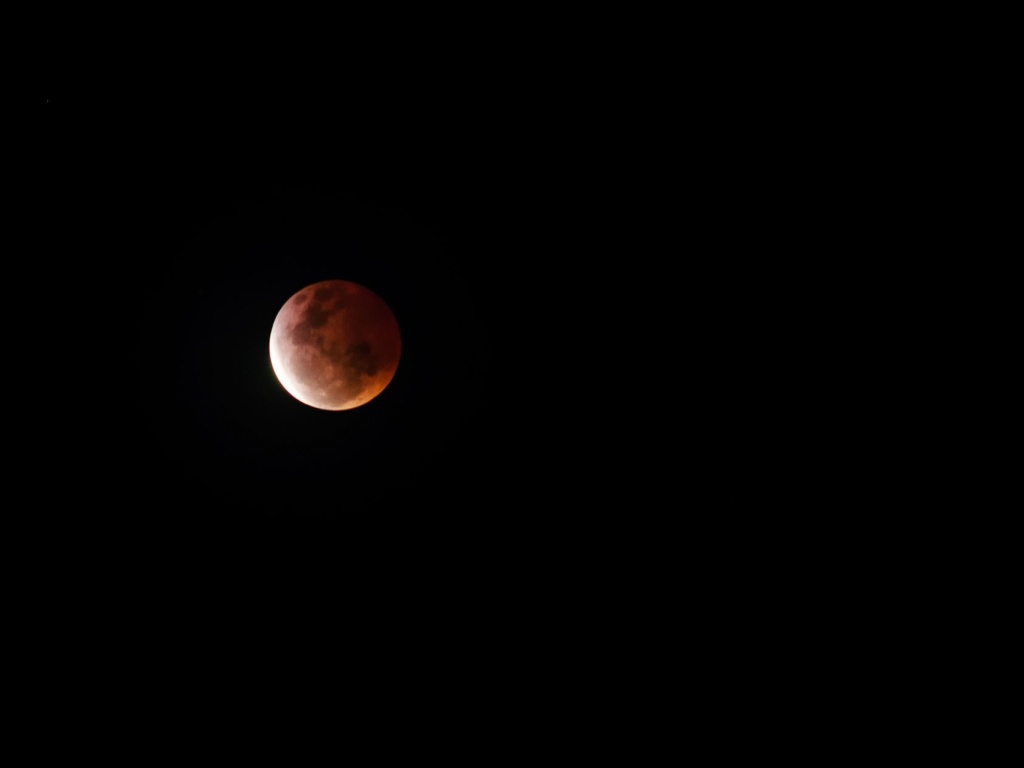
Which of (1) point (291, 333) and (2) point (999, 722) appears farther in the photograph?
(1) point (291, 333)

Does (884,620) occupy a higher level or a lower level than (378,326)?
lower

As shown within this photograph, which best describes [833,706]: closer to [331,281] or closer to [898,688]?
[898,688]

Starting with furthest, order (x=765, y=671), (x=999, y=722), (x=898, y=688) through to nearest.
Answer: (x=765, y=671) → (x=898, y=688) → (x=999, y=722)

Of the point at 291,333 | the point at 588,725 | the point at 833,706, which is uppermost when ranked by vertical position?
the point at 291,333

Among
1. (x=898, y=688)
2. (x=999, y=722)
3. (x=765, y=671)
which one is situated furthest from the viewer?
(x=765, y=671)

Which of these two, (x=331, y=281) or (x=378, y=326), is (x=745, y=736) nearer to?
(x=378, y=326)

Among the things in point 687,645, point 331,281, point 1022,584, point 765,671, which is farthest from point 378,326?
point 1022,584
